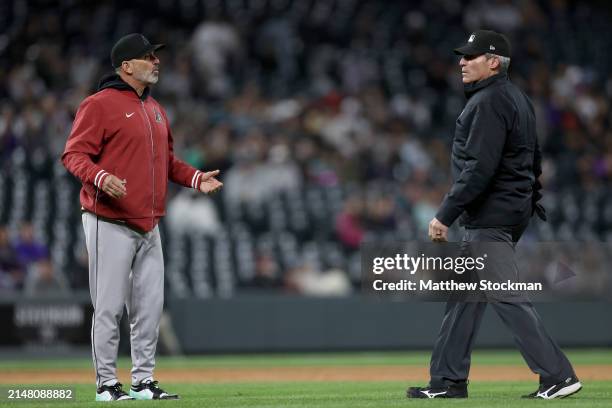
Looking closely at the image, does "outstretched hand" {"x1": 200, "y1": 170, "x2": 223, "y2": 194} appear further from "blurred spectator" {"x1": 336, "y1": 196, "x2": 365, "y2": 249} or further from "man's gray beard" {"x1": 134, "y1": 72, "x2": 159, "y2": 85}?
"blurred spectator" {"x1": 336, "y1": 196, "x2": 365, "y2": 249}

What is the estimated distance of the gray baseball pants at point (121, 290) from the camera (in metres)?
6.98

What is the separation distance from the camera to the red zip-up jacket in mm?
7004

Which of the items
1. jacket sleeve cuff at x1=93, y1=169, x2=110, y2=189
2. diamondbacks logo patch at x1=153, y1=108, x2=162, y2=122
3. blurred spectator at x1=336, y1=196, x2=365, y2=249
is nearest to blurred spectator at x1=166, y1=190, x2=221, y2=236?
blurred spectator at x1=336, y1=196, x2=365, y2=249

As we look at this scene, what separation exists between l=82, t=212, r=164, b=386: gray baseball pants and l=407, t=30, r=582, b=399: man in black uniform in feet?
5.38

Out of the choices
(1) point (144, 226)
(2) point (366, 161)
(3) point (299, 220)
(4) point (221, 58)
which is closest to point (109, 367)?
(1) point (144, 226)

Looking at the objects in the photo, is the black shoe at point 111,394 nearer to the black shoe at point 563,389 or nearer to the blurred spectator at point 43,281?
the black shoe at point 563,389

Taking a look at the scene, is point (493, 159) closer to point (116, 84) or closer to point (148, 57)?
point (148, 57)

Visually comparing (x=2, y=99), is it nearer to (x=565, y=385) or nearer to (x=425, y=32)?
(x=425, y=32)

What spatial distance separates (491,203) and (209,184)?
5.90 feet

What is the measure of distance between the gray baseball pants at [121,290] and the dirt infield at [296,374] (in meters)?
2.92

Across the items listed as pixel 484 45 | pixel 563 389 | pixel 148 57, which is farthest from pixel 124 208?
pixel 563 389

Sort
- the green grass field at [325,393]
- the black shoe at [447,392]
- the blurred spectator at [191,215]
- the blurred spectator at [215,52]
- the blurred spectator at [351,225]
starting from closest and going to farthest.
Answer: the green grass field at [325,393] < the black shoe at [447,392] < the blurred spectator at [191,215] < the blurred spectator at [351,225] < the blurred spectator at [215,52]

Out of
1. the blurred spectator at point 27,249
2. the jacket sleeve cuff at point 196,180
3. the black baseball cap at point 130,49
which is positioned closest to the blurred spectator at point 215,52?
the blurred spectator at point 27,249

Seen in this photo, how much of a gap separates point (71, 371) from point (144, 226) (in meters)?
5.48
